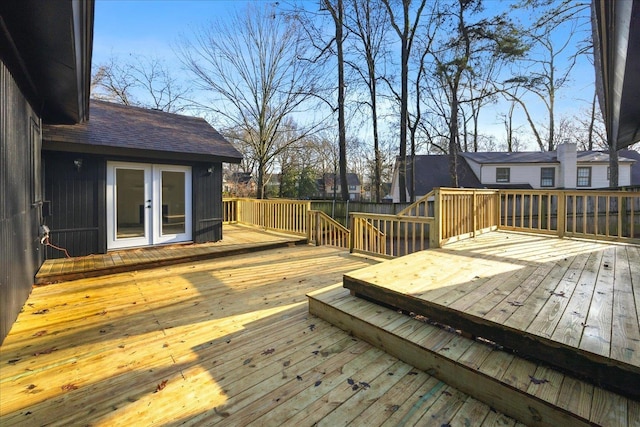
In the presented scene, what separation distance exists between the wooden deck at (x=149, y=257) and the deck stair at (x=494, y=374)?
393 centimetres

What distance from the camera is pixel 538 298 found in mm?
2490

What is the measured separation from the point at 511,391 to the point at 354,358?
3.41ft

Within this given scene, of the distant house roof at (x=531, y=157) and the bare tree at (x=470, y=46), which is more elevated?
the bare tree at (x=470, y=46)

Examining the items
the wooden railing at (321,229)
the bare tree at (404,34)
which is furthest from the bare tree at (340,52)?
the wooden railing at (321,229)

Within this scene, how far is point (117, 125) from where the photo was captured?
6.52m

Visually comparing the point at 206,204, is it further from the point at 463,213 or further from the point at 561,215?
the point at 561,215

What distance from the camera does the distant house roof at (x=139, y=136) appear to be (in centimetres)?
528

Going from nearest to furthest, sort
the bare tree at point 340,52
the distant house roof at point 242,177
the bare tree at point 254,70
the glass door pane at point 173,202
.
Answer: the glass door pane at point 173,202 → the bare tree at point 340,52 → the bare tree at point 254,70 → the distant house roof at point 242,177

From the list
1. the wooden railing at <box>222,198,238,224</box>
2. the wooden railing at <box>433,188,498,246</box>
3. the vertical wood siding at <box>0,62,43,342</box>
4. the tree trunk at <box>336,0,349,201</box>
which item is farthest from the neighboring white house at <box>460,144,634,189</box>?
the vertical wood siding at <box>0,62,43,342</box>

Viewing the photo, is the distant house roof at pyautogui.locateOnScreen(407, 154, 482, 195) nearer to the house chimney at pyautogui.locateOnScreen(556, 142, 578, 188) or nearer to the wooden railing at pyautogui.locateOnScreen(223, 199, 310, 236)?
the house chimney at pyautogui.locateOnScreen(556, 142, 578, 188)

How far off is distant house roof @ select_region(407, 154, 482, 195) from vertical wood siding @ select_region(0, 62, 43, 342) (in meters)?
17.7

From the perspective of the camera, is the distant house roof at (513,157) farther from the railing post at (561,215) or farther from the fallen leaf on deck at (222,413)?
the fallen leaf on deck at (222,413)

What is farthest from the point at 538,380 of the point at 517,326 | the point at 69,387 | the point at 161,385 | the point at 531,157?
the point at 531,157

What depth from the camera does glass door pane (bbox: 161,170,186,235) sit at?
6402 millimetres
